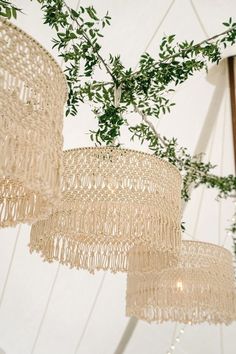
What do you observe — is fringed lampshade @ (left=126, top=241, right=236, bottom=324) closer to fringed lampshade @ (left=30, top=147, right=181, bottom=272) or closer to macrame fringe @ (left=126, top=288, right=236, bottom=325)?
macrame fringe @ (left=126, top=288, right=236, bottom=325)

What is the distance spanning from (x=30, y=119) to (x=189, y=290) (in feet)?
7.03

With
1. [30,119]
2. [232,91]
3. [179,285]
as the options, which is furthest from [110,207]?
[232,91]

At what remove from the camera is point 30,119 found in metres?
1.74

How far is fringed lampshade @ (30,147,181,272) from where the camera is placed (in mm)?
2318

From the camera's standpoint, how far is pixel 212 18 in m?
4.84

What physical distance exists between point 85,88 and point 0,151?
1.78 m

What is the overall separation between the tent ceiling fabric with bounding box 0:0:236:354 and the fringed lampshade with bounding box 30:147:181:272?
211 centimetres

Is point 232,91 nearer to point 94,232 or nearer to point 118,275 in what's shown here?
point 118,275

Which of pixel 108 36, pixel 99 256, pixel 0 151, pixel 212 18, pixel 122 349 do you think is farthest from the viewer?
pixel 122 349

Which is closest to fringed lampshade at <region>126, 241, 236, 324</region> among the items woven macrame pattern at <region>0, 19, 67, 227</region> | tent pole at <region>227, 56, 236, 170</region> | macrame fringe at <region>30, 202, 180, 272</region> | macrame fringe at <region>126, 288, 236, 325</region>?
macrame fringe at <region>126, 288, 236, 325</region>

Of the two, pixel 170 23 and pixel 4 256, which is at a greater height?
pixel 170 23

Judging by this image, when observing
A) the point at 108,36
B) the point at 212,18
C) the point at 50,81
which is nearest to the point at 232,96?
the point at 212,18

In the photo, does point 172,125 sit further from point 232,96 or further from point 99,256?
point 99,256

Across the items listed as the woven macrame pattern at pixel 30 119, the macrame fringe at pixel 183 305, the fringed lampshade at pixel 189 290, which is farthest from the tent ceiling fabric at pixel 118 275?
the woven macrame pattern at pixel 30 119
